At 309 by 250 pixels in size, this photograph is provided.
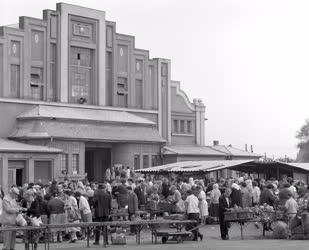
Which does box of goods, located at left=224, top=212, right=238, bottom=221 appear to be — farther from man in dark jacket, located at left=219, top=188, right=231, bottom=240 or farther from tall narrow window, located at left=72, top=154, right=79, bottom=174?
tall narrow window, located at left=72, top=154, right=79, bottom=174

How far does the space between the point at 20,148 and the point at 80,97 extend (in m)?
9.96

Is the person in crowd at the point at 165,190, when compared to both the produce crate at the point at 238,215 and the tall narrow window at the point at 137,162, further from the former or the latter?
the tall narrow window at the point at 137,162

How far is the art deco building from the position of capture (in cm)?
5219

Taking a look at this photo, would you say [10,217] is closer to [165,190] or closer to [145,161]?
[165,190]

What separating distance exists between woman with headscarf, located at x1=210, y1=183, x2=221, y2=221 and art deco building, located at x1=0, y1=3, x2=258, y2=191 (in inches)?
705

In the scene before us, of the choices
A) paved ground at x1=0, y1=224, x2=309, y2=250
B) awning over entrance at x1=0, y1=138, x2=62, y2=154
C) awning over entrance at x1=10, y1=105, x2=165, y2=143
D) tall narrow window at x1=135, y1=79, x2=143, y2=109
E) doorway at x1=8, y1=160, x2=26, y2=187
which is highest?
tall narrow window at x1=135, y1=79, x2=143, y2=109

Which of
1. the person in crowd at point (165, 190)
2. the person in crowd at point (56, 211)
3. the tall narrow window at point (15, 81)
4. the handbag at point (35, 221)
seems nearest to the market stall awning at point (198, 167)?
the person in crowd at point (165, 190)

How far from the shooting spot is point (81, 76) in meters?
58.6

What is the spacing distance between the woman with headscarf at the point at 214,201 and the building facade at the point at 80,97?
58.6 ft

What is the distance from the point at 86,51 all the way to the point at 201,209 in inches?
1145

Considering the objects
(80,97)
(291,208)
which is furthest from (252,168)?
(291,208)

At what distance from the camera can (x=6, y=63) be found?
52.8m

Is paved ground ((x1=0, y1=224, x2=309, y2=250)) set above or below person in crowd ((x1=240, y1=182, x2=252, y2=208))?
below

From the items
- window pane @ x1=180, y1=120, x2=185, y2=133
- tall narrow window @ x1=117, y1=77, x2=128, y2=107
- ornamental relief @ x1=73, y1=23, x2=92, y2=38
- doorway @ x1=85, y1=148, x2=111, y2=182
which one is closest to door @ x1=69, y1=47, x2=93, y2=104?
ornamental relief @ x1=73, y1=23, x2=92, y2=38
